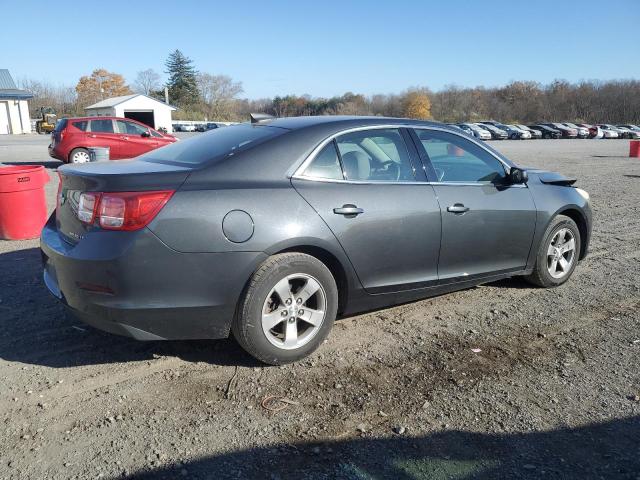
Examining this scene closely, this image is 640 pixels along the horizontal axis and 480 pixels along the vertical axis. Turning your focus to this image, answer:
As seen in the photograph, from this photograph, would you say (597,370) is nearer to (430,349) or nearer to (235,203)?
(430,349)

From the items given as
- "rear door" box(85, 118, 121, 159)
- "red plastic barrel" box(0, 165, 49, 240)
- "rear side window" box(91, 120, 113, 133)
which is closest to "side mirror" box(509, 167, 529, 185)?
"red plastic barrel" box(0, 165, 49, 240)

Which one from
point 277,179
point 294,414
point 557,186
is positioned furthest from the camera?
point 557,186

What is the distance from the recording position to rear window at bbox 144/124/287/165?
3.55m

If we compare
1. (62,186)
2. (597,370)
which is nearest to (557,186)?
(597,370)

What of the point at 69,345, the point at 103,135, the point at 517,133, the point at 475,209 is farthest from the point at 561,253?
the point at 517,133

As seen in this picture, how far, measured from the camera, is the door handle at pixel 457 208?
161 inches

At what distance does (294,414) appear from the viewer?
294 cm

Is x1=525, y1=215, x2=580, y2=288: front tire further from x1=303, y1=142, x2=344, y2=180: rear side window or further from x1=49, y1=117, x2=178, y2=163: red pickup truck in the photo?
x1=49, y1=117, x2=178, y2=163: red pickup truck

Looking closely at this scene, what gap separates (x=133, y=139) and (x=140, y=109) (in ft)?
141

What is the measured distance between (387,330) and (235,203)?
1662 mm

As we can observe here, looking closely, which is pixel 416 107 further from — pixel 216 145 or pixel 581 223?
pixel 216 145

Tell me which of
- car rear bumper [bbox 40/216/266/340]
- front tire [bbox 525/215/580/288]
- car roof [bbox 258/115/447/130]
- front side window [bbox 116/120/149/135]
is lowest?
front tire [bbox 525/215/580/288]

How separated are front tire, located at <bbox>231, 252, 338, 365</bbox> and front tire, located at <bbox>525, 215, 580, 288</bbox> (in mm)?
2347

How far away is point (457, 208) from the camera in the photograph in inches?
163
